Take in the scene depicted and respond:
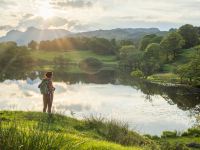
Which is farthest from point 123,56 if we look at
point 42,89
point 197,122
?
point 42,89

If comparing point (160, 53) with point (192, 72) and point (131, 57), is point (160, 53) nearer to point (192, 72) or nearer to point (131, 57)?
point (131, 57)

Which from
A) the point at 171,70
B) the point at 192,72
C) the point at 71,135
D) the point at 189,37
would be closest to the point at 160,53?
the point at 171,70

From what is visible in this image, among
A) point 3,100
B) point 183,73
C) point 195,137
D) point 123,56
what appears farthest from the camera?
point 123,56

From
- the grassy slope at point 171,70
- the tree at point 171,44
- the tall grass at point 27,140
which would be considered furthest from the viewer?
the tree at point 171,44

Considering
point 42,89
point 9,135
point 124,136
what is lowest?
point 124,136

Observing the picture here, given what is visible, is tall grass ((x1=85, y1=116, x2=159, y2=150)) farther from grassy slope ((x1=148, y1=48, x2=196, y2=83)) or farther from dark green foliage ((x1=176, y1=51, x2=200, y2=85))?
grassy slope ((x1=148, y1=48, x2=196, y2=83))

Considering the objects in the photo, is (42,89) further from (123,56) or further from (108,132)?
(123,56)

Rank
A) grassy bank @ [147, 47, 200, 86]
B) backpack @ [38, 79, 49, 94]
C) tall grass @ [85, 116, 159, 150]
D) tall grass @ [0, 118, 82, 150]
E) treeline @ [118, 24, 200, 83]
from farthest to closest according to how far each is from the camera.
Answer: treeline @ [118, 24, 200, 83] < grassy bank @ [147, 47, 200, 86] < backpack @ [38, 79, 49, 94] < tall grass @ [85, 116, 159, 150] < tall grass @ [0, 118, 82, 150]

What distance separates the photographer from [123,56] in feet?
616

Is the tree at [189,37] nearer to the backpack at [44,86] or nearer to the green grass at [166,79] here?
the green grass at [166,79]

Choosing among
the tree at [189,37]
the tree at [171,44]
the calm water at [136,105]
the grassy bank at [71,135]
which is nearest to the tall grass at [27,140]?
the grassy bank at [71,135]

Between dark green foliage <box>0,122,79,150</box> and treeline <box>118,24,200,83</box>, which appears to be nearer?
dark green foliage <box>0,122,79,150</box>

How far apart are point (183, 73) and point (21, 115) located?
87608 mm

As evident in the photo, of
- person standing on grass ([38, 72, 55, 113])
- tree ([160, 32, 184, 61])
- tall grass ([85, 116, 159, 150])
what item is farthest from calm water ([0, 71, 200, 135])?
tree ([160, 32, 184, 61])
